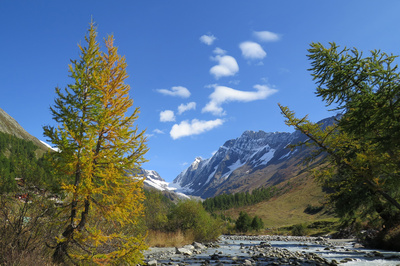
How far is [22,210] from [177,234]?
22.4 metres

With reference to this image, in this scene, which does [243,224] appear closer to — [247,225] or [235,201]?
[247,225]

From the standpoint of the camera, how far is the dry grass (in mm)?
24391

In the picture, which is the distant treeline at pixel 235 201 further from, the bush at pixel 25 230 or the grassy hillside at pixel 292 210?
the bush at pixel 25 230

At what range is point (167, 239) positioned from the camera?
85.0 ft

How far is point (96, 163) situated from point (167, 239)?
784 inches

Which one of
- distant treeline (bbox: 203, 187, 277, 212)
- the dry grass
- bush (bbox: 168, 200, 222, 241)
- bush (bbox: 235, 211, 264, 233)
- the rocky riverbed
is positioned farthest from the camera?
distant treeline (bbox: 203, 187, 277, 212)

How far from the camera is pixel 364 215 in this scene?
21000 mm

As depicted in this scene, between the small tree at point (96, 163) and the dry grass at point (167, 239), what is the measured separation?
15.4m

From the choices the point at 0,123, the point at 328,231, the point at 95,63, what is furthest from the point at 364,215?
the point at 0,123

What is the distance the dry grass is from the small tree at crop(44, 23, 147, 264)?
15370mm

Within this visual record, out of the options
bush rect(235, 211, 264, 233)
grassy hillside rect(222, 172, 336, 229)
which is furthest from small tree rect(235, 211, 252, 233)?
grassy hillside rect(222, 172, 336, 229)

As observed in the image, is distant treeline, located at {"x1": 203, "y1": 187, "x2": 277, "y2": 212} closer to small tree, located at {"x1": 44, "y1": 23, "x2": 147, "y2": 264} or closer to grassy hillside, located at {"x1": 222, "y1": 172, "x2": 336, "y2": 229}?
grassy hillside, located at {"x1": 222, "y1": 172, "x2": 336, "y2": 229}

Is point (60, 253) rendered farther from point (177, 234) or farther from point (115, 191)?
point (177, 234)

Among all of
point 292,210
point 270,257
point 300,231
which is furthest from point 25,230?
point 292,210
